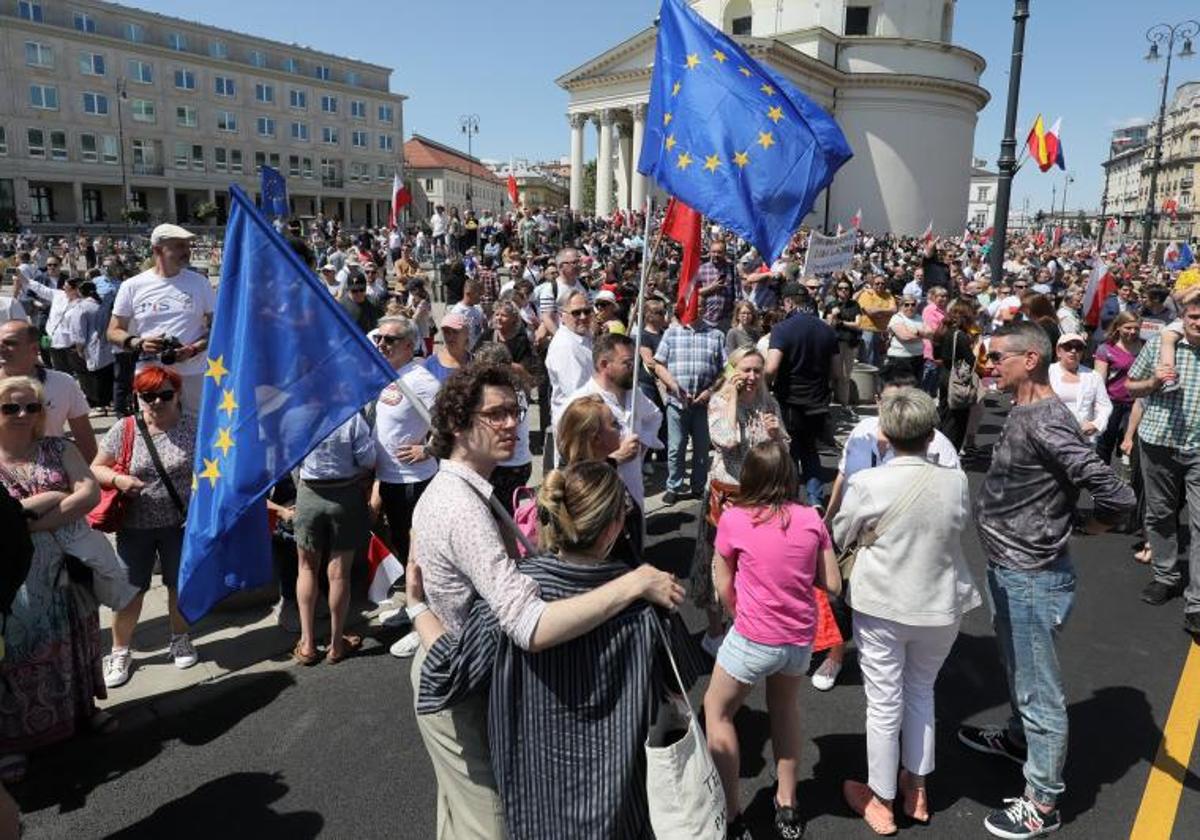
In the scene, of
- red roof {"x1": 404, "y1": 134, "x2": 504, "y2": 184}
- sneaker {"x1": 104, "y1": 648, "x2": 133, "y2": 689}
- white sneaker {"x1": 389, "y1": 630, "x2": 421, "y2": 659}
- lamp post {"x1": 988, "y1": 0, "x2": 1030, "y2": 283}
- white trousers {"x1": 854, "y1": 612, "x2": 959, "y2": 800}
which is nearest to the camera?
white trousers {"x1": 854, "y1": 612, "x2": 959, "y2": 800}

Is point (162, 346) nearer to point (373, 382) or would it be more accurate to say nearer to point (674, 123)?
point (373, 382)

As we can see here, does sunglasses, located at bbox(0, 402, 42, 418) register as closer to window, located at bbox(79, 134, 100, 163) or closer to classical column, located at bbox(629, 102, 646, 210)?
classical column, located at bbox(629, 102, 646, 210)

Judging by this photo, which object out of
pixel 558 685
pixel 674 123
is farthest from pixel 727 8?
pixel 558 685

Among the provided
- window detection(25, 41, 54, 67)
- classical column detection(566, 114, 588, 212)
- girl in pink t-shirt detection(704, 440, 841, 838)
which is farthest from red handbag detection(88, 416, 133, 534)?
window detection(25, 41, 54, 67)

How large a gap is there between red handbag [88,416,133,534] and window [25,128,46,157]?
240 ft

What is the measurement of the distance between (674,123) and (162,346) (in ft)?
12.2

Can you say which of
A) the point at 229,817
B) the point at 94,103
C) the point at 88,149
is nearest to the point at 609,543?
the point at 229,817

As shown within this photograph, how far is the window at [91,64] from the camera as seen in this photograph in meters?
64.2

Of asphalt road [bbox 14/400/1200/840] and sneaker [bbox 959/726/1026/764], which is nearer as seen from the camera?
asphalt road [bbox 14/400/1200/840]

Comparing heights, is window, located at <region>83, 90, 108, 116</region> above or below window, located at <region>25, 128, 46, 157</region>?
above

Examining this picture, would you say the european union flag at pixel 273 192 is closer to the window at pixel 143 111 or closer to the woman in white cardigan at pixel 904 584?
the woman in white cardigan at pixel 904 584

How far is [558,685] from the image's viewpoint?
2.17 metres

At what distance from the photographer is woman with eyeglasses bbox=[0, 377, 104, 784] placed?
3590 mm

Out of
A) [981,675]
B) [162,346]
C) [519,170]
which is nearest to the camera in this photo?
[981,675]
